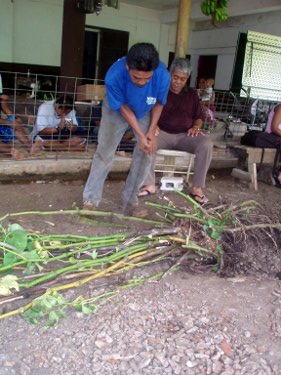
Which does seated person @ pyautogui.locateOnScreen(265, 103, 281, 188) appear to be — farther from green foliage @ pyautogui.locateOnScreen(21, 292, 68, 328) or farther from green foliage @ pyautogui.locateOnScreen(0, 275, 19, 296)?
green foliage @ pyautogui.locateOnScreen(0, 275, 19, 296)

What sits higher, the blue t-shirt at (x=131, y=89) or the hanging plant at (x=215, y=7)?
the hanging plant at (x=215, y=7)

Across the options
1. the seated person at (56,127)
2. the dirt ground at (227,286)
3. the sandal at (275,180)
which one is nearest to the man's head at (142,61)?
the dirt ground at (227,286)

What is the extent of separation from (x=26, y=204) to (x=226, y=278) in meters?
2.10

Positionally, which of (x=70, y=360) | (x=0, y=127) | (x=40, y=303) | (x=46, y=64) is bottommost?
(x=70, y=360)

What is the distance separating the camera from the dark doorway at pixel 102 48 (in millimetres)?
11648

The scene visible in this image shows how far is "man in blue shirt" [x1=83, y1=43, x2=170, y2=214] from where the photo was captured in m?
3.10

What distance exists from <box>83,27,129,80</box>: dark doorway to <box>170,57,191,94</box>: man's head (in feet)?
26.0

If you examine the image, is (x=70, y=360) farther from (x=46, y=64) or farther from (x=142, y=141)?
(x=46, y=64)

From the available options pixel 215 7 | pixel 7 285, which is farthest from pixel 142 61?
pixel 215 7

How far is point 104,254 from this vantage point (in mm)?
2709

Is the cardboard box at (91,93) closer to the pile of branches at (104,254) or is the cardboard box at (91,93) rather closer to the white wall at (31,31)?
the pile of branches at (104,254)

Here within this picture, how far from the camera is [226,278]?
2.83 m

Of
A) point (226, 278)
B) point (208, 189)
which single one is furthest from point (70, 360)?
point (208, 189)

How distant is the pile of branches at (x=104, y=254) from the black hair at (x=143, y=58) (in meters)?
1.06
